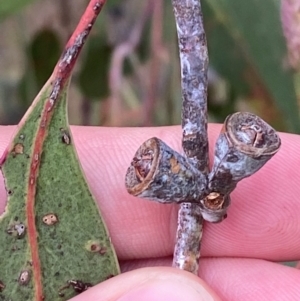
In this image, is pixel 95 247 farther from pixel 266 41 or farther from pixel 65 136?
pixel 266 41

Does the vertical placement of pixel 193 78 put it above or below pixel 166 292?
above

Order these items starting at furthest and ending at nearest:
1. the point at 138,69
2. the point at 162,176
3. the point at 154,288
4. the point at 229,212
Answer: the point at 138,69 < the point at 229,212 < the point at 154,288 < the point at 162,176

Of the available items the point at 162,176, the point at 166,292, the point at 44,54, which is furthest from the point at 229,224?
the point at 44,54

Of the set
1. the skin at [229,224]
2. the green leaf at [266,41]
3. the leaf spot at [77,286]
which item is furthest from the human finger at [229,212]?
the leaf spot at [77,286]

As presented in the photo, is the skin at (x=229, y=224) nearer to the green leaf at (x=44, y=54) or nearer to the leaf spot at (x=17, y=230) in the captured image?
the leaf spot at (x=17, y=230)

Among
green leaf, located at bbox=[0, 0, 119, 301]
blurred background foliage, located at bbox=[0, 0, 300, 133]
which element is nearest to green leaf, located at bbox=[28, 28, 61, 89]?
blurred background foliage, located at bbox=[0, 0, 300, 133]

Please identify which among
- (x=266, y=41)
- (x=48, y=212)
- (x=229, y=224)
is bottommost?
(x=229, y=224)

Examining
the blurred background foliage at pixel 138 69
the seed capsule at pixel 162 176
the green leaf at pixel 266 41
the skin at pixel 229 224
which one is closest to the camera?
the seed capsule at pixel 162 176
